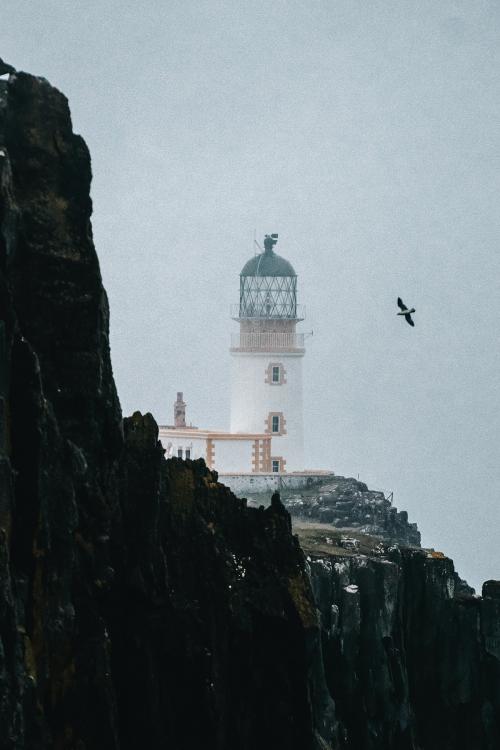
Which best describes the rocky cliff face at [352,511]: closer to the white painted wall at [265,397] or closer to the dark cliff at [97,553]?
the white painted wall at [265,397]

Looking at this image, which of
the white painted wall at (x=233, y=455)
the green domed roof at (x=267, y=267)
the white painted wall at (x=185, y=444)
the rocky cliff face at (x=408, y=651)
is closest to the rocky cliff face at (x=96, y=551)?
the rocky cliff face at (x=408, y=651)

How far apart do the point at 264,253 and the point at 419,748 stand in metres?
55.0

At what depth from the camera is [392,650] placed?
35.5m

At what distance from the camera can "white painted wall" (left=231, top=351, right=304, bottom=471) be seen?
272 ft

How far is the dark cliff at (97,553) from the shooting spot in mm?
16406

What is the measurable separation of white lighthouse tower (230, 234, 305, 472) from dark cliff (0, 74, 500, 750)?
55.7 m

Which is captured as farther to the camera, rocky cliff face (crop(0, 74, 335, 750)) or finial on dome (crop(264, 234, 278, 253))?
finial on dome (crop(264, 234, 278, 253))

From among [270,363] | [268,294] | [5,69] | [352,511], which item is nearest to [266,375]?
[270,363]

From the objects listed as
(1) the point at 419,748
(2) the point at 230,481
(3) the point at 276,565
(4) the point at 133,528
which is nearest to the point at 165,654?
(4) the point at 133,528

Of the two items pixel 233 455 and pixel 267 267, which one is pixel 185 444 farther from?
pixel 267 267

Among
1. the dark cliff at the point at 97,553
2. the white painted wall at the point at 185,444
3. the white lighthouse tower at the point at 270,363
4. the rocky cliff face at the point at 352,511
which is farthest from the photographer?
the white lighthouse tower at the point at 270,363

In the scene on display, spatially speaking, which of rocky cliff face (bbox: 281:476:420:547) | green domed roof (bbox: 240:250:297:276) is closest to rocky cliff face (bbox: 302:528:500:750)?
rocky cliff face (bbox: 281:476:420:547)

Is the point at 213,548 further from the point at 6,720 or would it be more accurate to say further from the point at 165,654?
the point at 6,720

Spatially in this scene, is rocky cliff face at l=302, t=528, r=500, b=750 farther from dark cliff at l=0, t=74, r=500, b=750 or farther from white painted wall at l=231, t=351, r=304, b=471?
white painted wall at l=231, t=351, r=304, b=471
